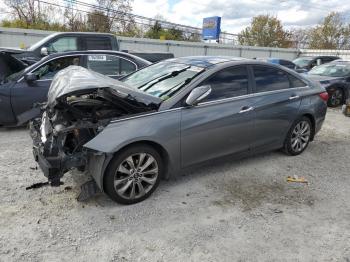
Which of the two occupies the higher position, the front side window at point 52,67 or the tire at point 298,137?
the front side window at point 52,67

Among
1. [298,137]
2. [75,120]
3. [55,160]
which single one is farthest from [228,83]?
[55,160]

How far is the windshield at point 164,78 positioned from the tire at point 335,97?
7.36m

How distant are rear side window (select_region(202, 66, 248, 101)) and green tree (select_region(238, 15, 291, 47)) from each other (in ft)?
150

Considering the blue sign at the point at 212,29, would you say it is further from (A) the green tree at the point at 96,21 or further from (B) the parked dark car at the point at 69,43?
(B) the parked dark car at the point at 69,43

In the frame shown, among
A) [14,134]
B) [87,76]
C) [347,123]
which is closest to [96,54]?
[14,134]

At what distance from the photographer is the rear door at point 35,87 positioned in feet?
19.1

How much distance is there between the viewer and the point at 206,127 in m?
3.90

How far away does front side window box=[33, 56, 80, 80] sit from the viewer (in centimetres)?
607

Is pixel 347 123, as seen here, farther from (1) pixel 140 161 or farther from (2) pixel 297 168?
(1) pixel 140 161

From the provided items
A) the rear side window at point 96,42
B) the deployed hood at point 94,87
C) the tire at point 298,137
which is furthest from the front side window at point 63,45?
the tire at point 298,137

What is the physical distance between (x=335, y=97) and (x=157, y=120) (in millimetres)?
8613

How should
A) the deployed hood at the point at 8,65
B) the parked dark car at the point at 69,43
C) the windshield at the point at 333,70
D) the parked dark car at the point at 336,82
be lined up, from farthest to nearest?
the windshield at the point at 333,70 → the parked dark car at the point at 336,82 → the parked dark car at the point at 69,43 → the deployed hood at the point at 8,65

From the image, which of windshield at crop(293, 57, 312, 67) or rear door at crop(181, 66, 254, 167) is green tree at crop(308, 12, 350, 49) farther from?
rear door at crop(181, 66, 254, 167)

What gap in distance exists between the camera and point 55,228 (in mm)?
3129
